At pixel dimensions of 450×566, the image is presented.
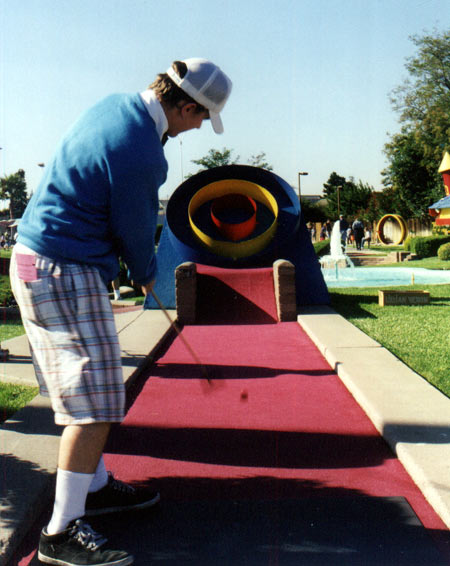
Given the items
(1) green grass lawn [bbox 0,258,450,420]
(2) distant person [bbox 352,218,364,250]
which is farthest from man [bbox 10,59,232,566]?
(2) distant person [bbox 352,218,364,250]

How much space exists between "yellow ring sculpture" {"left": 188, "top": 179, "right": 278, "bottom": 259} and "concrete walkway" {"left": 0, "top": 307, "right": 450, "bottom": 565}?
138 inches

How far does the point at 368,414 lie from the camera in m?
4.26

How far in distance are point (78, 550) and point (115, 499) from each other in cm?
46

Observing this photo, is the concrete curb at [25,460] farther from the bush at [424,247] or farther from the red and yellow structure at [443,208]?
the red and yellow structure at [443,208]

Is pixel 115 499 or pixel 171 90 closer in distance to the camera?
pixel 171 90

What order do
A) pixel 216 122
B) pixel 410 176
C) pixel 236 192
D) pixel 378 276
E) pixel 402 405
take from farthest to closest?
1. pixel 410 176
2. pixel 378 276
3. pixel 236 192
4. pixel 402 405
5. pixel 216 122

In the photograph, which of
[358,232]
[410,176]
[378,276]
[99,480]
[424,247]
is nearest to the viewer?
[99,480]

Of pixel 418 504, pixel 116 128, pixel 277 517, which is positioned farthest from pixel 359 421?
pixel 116 128

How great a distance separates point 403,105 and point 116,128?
50.1 m

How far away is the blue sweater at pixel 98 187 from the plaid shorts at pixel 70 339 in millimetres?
86

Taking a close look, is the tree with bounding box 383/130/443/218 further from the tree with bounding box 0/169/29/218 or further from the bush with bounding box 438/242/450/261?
the tree with bounding box 0/169/29/218

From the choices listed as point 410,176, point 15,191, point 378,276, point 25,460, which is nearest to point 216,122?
point 25,460

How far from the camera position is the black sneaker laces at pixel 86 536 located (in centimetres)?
234

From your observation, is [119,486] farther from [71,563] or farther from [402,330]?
[402,330]
